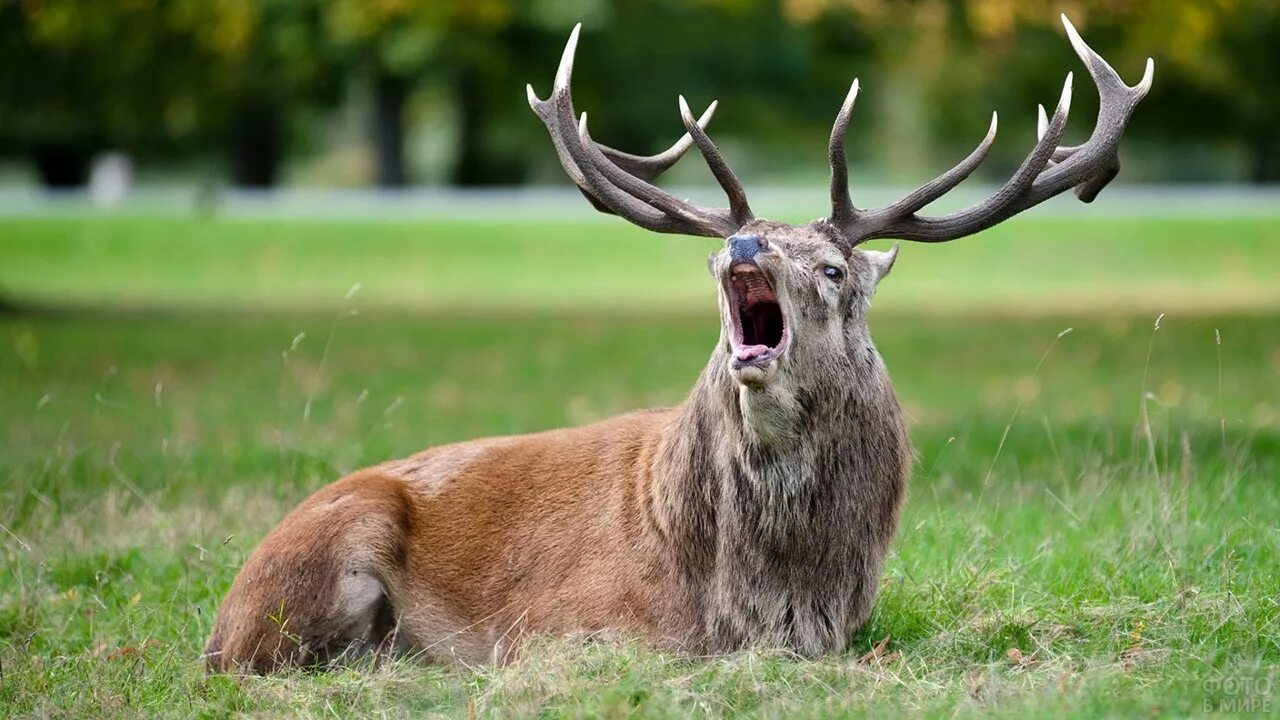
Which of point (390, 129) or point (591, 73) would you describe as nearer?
point (591, 73)

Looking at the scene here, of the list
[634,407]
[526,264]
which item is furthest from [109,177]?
[634,407]

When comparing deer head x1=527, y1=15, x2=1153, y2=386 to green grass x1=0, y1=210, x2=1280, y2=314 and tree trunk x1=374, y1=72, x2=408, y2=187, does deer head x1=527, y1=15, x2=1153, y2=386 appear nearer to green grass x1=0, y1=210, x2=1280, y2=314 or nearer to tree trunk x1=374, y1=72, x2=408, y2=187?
green grass x1=0, y1=210, x2=1280, y2=314

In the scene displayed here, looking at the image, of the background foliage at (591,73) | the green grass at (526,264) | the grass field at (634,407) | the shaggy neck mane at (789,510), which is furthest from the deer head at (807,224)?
the green grass at (526,264)

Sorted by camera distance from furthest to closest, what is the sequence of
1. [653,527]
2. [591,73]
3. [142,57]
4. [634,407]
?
[591,73] → [142,57] → [634,407] → [653,527]

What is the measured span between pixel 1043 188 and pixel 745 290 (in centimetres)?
148

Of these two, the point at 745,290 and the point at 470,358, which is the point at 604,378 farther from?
the point at 745,290

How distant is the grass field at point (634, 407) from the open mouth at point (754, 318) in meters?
1.10

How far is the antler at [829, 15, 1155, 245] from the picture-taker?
6285 mm

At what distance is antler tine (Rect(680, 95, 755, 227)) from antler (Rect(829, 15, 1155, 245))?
1.14 ft

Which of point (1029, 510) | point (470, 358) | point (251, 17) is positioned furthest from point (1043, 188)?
point (251, 17)

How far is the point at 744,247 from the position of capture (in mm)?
5645

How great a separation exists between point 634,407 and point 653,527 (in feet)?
24.2

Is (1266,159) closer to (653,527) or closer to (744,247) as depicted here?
(653,527)

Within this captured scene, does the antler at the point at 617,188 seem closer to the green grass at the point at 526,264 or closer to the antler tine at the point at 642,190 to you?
the antler tine at the point at 642,190
